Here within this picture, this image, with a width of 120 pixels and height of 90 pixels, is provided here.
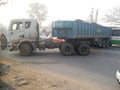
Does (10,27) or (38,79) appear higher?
(10,27)

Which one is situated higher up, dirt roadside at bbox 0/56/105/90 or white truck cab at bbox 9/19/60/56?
white truck cab at bbox 9/19/60/56

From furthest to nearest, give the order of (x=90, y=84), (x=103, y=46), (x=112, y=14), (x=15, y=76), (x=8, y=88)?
(x=112, y=14), (x=103, y=46), (x=15, y=76), (x=90, y=84), (x=8, y=88)

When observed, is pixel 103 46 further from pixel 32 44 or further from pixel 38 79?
pixel 38 79

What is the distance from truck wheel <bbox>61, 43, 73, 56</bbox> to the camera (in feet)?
64.3

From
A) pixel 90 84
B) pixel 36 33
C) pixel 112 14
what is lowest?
pixel 90 84

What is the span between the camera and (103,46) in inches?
1078

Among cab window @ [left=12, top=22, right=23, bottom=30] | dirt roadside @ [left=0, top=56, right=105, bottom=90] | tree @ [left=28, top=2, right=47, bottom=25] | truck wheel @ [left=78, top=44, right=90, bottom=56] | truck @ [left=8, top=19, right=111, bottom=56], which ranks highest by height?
tree @ [left=28, top=2, right=47, bottom=25]

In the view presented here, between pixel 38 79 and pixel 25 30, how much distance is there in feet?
30.1

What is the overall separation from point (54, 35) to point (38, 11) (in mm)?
62443

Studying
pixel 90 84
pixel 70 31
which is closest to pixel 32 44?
pixel 70 31

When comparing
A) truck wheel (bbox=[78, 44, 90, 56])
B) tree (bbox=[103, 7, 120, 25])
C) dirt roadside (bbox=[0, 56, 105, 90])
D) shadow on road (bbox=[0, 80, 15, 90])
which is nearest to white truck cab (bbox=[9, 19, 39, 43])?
truck wheel (bbox=[78, 44, 90, 56])

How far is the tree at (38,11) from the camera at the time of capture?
81.8m

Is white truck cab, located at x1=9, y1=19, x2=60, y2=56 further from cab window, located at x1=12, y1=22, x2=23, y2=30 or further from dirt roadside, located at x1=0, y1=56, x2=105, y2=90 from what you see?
dirt roadside, located at x1=0, y1=56, x2=105, y2=90

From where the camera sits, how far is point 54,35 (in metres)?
20.2
